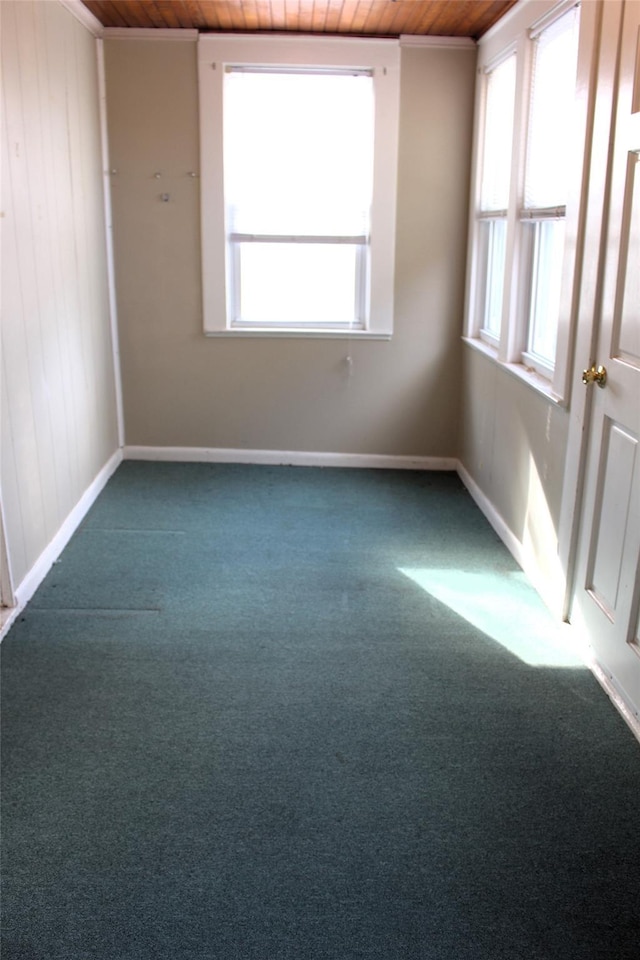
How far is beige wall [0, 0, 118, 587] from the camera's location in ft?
10.3

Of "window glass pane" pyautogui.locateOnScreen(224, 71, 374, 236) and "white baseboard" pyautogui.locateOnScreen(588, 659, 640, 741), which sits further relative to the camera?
"window glass pane" pyautogui.locateOnScreen(224, 71, 374, 236)

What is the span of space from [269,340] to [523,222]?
1763mm

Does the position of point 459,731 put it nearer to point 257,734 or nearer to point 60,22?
point 257,734

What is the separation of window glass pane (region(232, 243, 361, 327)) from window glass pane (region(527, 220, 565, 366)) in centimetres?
142

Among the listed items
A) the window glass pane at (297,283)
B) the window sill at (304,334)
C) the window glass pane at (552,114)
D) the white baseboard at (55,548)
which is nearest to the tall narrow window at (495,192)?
the window glass pane at (552,114)

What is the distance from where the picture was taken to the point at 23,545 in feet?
10.9

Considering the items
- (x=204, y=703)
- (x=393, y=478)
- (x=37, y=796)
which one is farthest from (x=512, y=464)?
(x=37, y=796)

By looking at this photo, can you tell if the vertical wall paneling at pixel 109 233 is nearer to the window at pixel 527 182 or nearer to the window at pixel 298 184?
the window at pixel 298 184

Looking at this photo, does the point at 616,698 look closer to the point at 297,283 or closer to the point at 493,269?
the point at 493,269

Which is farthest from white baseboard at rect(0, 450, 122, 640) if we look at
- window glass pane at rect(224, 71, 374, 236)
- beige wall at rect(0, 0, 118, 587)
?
window glass pane at rect(224, 71, 374, 236)

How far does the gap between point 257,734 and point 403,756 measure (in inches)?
17.2

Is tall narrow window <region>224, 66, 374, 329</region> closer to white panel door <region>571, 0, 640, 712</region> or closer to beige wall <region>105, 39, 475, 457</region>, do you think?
beige wall <region>105, 39, 475, 457</region>

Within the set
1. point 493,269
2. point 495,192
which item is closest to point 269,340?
point 493,269

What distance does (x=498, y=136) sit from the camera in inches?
173
